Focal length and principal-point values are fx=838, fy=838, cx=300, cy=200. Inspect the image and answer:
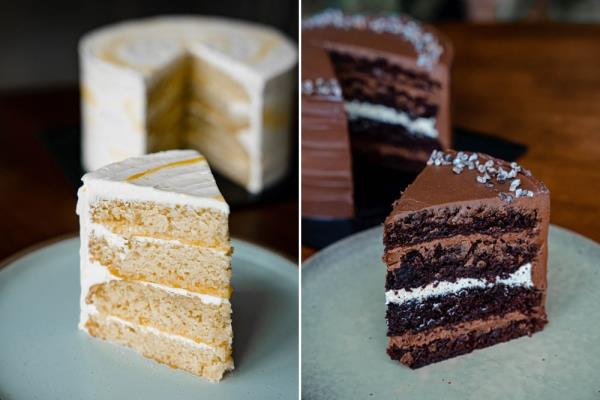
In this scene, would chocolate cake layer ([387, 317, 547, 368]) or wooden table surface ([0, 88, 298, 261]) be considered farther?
wooden table surface ([0, 88, 298, 261])

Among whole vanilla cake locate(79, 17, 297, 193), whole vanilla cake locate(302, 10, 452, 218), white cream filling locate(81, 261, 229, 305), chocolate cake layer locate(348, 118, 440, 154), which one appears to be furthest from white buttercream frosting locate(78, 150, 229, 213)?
whole vanilla cake locate(79, 17, 297, 193)

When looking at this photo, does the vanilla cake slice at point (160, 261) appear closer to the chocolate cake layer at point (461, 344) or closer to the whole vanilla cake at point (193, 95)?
the chocolate cake layer at point (461, 344)

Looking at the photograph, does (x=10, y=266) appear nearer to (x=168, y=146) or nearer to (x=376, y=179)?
(x=376, y=179)

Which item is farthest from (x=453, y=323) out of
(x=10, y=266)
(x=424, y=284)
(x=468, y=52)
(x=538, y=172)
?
(x=468, y=52)

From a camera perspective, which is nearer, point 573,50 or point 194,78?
point 194,78

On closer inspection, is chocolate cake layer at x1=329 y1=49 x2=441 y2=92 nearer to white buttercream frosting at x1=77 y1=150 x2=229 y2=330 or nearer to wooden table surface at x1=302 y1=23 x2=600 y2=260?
wooden table surface at x1=302 y1=23 x2=600 y2=260

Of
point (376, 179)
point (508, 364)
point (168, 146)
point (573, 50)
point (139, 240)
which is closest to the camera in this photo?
point (508, 364)

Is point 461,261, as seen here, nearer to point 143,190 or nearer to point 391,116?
point 143,190
